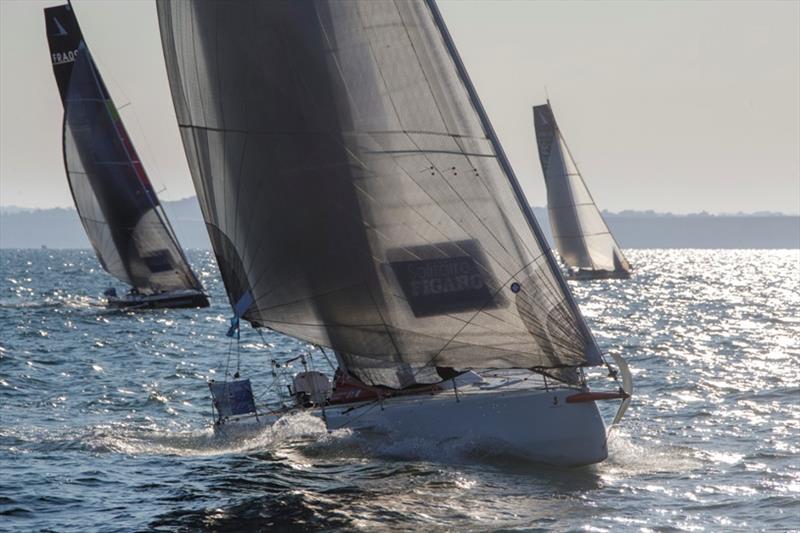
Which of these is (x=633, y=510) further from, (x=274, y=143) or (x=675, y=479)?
(x=274, y=143)

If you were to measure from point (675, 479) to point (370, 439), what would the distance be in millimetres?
4760

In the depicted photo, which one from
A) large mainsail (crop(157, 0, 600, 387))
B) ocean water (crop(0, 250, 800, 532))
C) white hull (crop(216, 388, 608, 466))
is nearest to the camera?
ocean water (crop(0, 250, 800, 532))

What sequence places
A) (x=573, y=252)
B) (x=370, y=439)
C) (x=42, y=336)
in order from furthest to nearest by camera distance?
(x=573, y=252) < (x=42, y=336) < (x=370, y=439)

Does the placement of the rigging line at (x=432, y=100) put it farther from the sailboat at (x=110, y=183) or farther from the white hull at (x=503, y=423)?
the sailboat at (x=110, y=183)

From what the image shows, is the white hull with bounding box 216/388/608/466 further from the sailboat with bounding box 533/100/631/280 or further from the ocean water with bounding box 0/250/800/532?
the sailboat with bounding box 533/100/631/280

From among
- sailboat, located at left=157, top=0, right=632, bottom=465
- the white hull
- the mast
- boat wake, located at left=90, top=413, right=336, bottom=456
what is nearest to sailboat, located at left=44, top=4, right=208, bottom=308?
boat wake, located at left=90, top=413, right=336, bottom=456

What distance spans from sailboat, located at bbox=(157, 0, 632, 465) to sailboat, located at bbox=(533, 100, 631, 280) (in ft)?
187

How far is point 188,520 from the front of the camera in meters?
14.9

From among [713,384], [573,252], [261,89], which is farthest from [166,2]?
[573,252]

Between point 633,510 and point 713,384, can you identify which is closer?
point 633,510

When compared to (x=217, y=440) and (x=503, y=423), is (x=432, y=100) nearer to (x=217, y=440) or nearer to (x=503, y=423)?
(x=503, y=423)

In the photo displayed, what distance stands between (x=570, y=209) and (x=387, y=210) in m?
58.6

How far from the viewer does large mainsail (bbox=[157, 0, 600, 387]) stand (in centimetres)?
1670

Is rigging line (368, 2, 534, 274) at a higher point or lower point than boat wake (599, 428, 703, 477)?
higher
